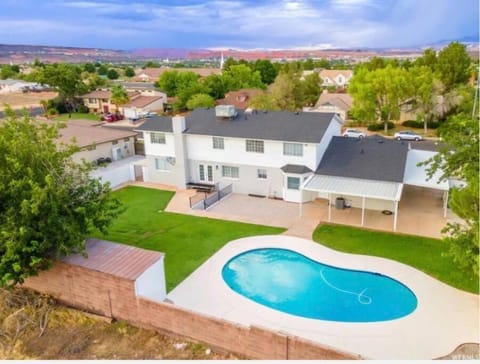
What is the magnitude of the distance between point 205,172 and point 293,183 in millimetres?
8226

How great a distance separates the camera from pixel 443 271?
19.1 metres

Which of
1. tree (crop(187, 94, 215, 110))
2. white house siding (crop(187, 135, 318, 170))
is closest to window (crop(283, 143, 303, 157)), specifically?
white house siding (crop(187, 135, 318, 170))

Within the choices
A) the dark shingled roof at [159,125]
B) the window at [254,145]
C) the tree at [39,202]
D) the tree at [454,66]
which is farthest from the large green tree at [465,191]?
the tree at [454,66]

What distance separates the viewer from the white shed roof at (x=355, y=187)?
23797 mm

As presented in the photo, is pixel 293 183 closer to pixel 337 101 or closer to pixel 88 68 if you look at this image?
pixel 337 101

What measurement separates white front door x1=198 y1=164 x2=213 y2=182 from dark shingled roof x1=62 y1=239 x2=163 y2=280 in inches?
616

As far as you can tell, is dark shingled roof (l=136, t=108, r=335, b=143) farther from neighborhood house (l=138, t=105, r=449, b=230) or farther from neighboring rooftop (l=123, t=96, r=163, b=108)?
neighboring rooftop (l=123, t=96, r=163, b=108)

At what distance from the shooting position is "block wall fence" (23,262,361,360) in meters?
12.4

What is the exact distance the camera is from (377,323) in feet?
51.9

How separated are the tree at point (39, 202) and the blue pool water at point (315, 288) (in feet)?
25.4

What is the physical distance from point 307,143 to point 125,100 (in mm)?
57440

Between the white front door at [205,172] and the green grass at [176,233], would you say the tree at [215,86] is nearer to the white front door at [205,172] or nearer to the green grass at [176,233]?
the white front door at [205,172]

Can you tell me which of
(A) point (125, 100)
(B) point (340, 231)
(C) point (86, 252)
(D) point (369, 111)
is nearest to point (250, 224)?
(B) point (340, 231)

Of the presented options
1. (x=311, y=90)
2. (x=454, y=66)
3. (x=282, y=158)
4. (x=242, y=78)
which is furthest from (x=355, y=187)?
(x=242, y=78)
